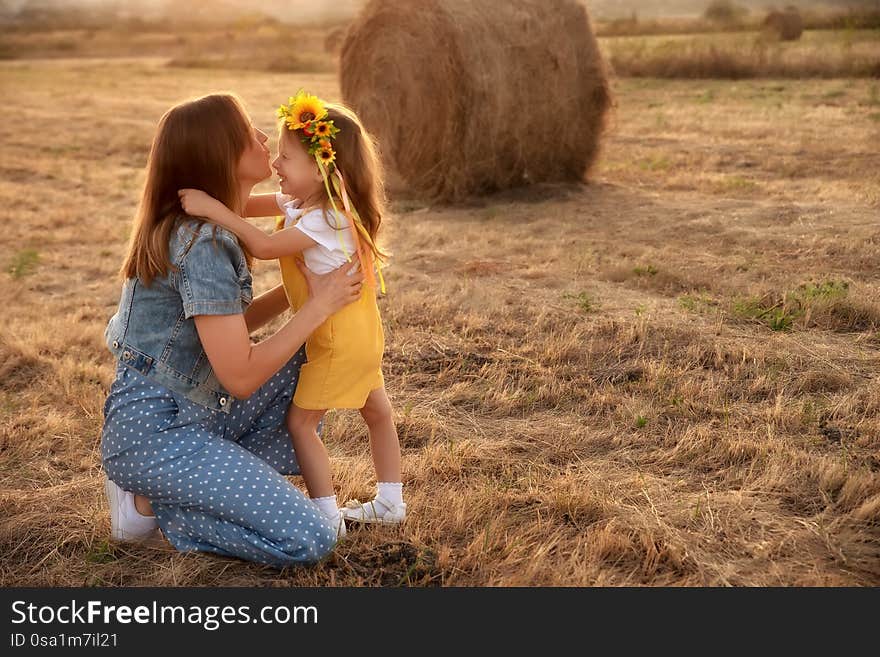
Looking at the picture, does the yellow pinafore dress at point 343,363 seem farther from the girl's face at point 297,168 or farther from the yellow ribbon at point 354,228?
the girl's face at point 297,168

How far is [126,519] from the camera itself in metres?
2.90

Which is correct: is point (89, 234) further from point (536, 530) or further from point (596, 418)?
point (536, 530)

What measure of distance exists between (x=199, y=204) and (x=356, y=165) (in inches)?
19.6

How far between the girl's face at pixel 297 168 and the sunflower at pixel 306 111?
0.07 m

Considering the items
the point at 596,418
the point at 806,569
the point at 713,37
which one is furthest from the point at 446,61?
the point at 713,37

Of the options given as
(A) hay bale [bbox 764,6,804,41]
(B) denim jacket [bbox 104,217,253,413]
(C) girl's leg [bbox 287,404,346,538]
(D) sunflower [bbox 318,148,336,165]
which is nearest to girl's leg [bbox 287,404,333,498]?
(C) girl's leg [bbox 287,404,346,538]

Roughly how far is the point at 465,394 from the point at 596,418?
587mm

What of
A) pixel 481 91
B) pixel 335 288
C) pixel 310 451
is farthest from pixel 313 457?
pixel 481 91

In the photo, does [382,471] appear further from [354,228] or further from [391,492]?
[354,228]

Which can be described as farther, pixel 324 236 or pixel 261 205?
pixel 261 205

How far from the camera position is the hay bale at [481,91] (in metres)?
7.78

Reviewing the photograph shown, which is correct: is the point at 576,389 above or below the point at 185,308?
below

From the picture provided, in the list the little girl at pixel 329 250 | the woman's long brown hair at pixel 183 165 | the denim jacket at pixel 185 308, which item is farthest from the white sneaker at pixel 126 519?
the woman's long brown hair at pixel 183 165

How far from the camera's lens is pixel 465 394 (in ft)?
13.4
